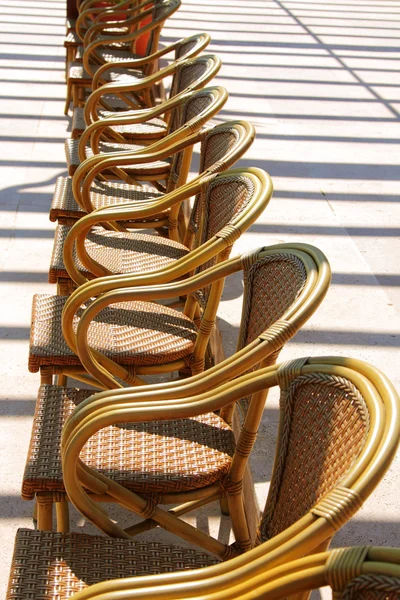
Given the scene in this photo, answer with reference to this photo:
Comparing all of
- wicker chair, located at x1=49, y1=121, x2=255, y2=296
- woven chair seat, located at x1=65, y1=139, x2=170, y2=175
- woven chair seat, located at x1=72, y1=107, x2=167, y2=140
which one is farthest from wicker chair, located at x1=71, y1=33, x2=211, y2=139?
wicker chair, located at x1=49, y1=121, x2=255, y2=296

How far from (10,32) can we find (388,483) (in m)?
6.03

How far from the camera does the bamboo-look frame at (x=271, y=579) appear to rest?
1042mm

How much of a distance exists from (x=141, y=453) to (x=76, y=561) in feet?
1.06

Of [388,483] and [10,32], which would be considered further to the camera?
[10,32]

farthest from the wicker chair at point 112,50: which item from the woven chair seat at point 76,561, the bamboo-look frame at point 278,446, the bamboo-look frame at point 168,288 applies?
the woven chair seat at point 76,561

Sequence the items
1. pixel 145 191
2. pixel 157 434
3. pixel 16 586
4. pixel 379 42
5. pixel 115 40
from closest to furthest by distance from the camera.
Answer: pixel 16 586 < pixel 157 434 < pixel 145 191 < pixel 115 40 < pixel 379 42

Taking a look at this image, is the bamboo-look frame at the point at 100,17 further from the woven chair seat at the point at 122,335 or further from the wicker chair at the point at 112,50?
the woven chair seat at the point at 122,335

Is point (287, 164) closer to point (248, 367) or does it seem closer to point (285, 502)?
point (248, 367)

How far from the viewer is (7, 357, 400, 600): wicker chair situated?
3.86ft

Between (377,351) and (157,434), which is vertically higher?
(157,434)

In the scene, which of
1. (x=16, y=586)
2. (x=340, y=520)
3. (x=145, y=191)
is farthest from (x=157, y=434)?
(x=145, y=191)

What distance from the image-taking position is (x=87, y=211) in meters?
2.93

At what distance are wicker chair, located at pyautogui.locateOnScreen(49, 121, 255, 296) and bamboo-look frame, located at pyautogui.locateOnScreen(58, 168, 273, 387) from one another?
27 cm

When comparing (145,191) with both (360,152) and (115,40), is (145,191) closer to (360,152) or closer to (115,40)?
(115,40)
